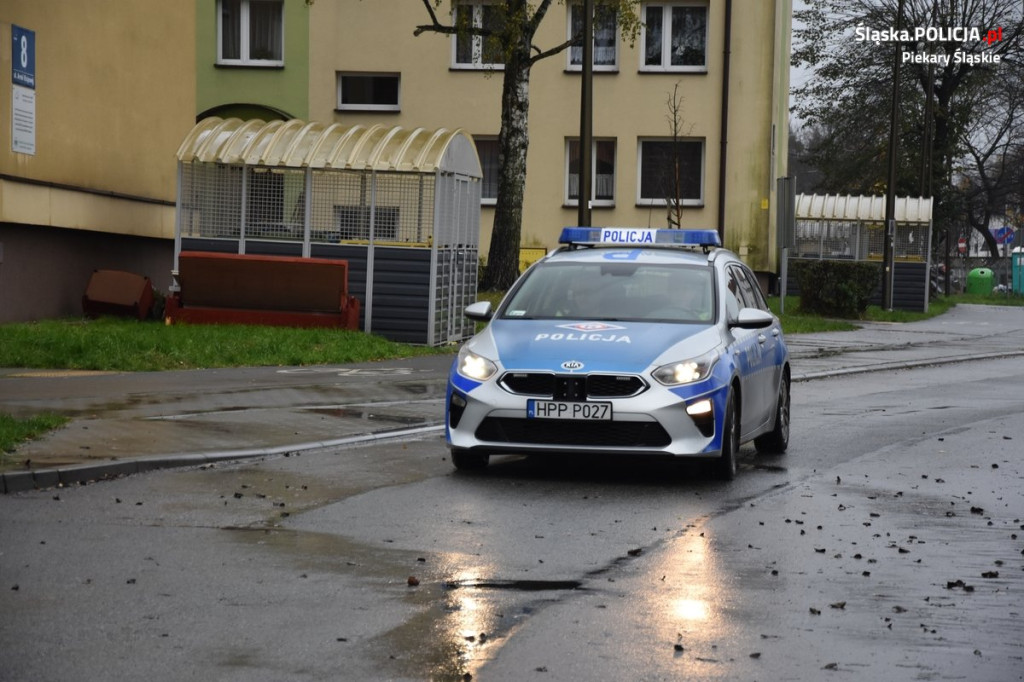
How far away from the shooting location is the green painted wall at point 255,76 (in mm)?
41812

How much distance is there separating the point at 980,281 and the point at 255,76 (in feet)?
148

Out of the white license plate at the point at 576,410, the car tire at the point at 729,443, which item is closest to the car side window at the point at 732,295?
the car tire at the point at 729,443

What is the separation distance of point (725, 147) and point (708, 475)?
102ft

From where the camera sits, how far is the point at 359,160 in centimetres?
2345

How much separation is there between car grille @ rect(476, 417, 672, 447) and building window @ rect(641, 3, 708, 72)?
3202 centimetres

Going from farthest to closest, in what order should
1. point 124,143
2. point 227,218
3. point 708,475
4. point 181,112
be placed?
point 181,112, point 124,143, point 227,218, point 708,475

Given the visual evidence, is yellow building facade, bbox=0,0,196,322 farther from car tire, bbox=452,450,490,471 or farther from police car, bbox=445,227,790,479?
car tire, bbox=452,450,490,471

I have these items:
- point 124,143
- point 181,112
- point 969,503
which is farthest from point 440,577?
point 181,112

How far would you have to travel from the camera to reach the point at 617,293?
1220 cm

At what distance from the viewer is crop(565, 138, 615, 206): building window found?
139ft

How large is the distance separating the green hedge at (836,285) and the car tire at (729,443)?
28060 millimetres

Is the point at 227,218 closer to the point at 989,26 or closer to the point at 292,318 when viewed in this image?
the point at 292,318

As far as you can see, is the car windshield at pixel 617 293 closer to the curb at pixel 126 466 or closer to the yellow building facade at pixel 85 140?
the curb at pixel 126 466

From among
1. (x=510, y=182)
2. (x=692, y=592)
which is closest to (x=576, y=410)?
(x=692, y=592)
